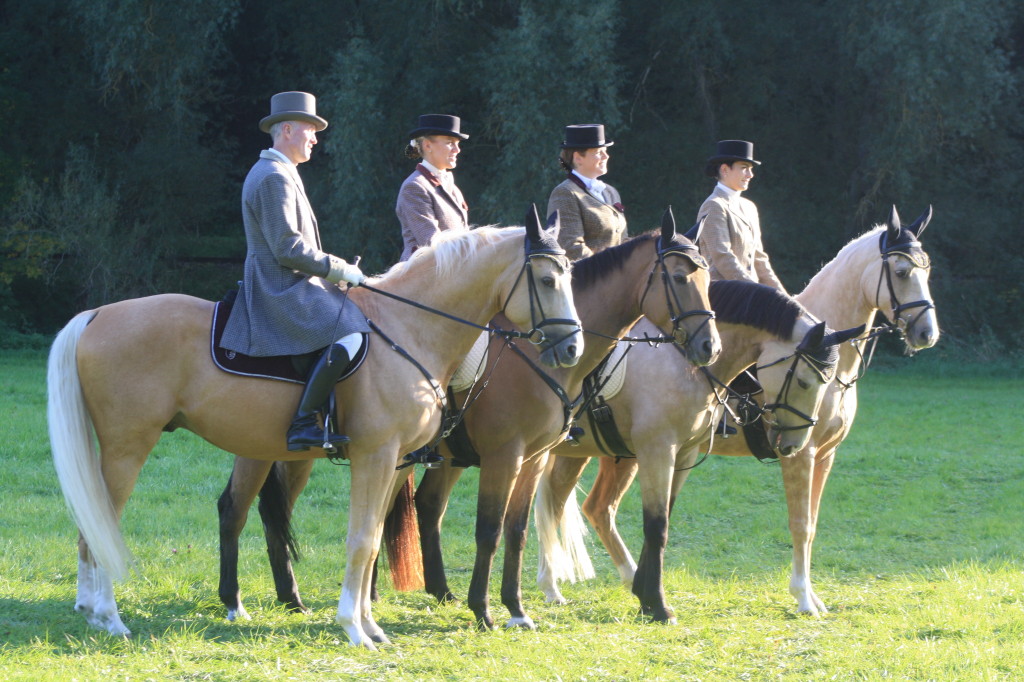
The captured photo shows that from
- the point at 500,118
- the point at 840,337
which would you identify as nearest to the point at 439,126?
the point at 840,337

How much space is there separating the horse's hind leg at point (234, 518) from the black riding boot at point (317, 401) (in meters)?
1.00

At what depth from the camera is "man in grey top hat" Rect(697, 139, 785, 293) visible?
25.6 ft

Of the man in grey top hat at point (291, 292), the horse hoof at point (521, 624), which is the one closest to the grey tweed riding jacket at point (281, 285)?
the man in grey top hat at point (291, 292)

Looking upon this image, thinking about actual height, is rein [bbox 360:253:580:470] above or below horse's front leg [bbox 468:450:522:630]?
above

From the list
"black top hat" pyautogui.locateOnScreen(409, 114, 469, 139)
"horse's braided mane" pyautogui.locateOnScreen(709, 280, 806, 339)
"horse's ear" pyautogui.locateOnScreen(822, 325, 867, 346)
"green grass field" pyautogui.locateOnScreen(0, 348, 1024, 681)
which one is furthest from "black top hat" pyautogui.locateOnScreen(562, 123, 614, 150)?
"green grass field" pyautogui.locateOnScreen(0, 348, 1024, 681)

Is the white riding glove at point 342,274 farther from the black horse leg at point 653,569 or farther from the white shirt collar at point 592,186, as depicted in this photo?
the black horse leg at point 653,569

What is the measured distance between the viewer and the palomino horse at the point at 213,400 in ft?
18.9

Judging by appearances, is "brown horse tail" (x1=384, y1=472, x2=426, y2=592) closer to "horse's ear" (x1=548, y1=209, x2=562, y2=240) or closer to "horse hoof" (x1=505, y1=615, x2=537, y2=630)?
"horse hoof" (x1=505, y1=615, x2=537, y2=630)

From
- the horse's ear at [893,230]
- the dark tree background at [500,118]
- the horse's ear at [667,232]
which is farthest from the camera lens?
the dark tree background at [500,118]

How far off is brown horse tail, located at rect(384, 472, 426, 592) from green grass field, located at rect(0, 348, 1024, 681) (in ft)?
0.53

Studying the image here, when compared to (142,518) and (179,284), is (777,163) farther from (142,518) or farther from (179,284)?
(142,518)

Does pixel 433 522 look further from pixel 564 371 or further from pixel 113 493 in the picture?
pixel 113 493

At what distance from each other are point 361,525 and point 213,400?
3.27 feet

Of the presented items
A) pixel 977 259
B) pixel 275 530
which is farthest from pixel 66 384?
pixel 977 259
